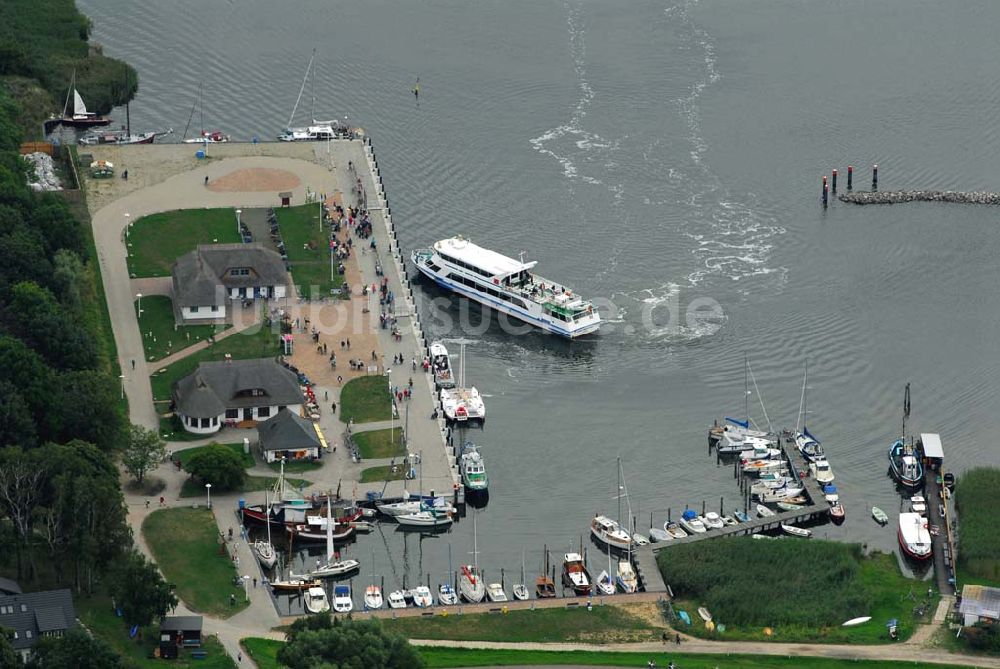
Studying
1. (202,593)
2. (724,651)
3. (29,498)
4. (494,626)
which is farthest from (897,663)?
(29,498)

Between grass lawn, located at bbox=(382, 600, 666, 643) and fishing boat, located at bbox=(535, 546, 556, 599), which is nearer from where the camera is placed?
grass lawn, located at bbox=(382, 600, 666, 643)

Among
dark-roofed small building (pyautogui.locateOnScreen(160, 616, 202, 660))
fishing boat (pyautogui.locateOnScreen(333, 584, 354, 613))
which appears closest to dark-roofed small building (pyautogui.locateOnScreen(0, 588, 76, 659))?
dark-roofed small building (pyautogui.locateOnScreen(160, 616, 202, 660))

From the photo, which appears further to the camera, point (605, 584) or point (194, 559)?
point (605, 584)

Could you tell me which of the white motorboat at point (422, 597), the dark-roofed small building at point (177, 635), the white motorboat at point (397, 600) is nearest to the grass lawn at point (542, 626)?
the white motorboat at point (422, 597)

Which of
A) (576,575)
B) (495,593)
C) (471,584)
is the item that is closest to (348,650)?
(495,593)

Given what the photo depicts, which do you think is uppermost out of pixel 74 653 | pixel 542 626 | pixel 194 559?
pixel 194 559

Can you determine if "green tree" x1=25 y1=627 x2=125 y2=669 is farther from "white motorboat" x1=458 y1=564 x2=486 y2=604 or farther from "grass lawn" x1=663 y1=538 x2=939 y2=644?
"grass lawn" x1=663 y1=538 x2=939 y2=644

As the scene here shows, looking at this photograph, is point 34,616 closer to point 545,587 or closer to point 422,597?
point 422,597
